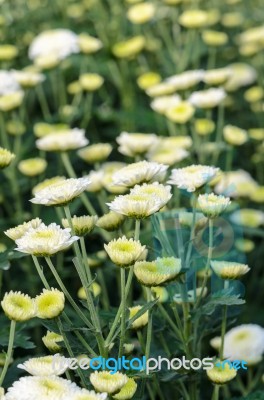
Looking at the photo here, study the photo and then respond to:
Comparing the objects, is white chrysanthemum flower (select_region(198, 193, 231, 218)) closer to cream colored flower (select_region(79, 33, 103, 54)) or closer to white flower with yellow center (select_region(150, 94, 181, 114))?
white flower with yellow center (select_region(150, 94, 181, 114))

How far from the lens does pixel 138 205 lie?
123 centimetres

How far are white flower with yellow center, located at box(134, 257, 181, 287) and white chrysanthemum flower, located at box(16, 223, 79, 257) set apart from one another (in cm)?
12

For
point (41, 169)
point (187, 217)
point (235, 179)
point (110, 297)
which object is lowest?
point (110, 297)

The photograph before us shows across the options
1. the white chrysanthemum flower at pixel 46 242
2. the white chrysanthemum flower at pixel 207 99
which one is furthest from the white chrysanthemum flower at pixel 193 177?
the white chrysanthemum flower at pixel 207 99

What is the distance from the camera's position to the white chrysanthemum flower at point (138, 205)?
48.6 inches

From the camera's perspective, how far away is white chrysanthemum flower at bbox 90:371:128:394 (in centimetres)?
110

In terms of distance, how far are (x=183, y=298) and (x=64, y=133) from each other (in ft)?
2.50

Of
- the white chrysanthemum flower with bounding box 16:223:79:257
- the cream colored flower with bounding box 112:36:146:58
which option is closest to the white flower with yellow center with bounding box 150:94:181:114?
the cream colored flower with bounding box 112:36:146:58

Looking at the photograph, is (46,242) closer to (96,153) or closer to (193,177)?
(193,177)

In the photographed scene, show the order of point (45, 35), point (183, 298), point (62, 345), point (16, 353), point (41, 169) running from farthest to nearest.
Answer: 1. point (45, 35)
2. point (41, 169)
3. point (16, 353)
4. point (183, 298)
5. point (62, 345)

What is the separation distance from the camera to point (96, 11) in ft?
10.4

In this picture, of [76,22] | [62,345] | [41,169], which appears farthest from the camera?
[76,22]

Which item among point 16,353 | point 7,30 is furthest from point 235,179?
point 7,30

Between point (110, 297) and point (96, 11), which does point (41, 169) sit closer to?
point (110, 297)
